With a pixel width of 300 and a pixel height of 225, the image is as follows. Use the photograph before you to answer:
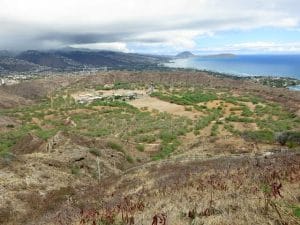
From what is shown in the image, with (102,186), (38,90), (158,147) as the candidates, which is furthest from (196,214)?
(38,90)

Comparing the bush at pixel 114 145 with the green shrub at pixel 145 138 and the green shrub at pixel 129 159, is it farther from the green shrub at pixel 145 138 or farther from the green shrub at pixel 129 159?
the green shrub at pixel 145 138

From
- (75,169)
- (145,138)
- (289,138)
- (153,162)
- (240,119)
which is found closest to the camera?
(75,169)

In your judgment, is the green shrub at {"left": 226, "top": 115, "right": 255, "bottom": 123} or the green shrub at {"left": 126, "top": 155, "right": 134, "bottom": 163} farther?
the green shrub at {"left": 226, "top": 115, "right": 255, "bottom": 123}

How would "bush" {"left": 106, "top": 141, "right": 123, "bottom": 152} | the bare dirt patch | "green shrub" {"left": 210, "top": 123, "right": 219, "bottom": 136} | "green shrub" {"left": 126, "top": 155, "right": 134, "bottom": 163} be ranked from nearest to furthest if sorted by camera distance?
1. "green shrub" {"left": 126, "top": 155, "right": 134, "bottom": 163}
2. "bush" {"left": 106, "top": 141, "right": 123, "bottom": 152}
3. "green shrub" {"left": 210, "top": 123, "right": 219, "bottom": 136}
4. the bare dirt patch

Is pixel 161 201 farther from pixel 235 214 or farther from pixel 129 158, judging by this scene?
pixel 129 158

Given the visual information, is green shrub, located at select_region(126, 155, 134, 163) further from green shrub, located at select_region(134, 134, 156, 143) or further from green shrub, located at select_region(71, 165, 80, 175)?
green shrub, located at select_region(134, 134, 156, 143)

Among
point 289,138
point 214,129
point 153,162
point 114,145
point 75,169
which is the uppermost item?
point 153,162

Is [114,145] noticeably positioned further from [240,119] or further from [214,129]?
[240,119]

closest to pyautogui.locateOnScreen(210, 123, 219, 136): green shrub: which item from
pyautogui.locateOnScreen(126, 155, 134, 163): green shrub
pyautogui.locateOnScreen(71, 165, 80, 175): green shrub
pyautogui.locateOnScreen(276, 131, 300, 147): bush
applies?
pyautogui.locateOnScreen(276, 131, 300, 147): bush

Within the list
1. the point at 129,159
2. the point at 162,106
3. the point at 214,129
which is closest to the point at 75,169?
the point at 129,159
